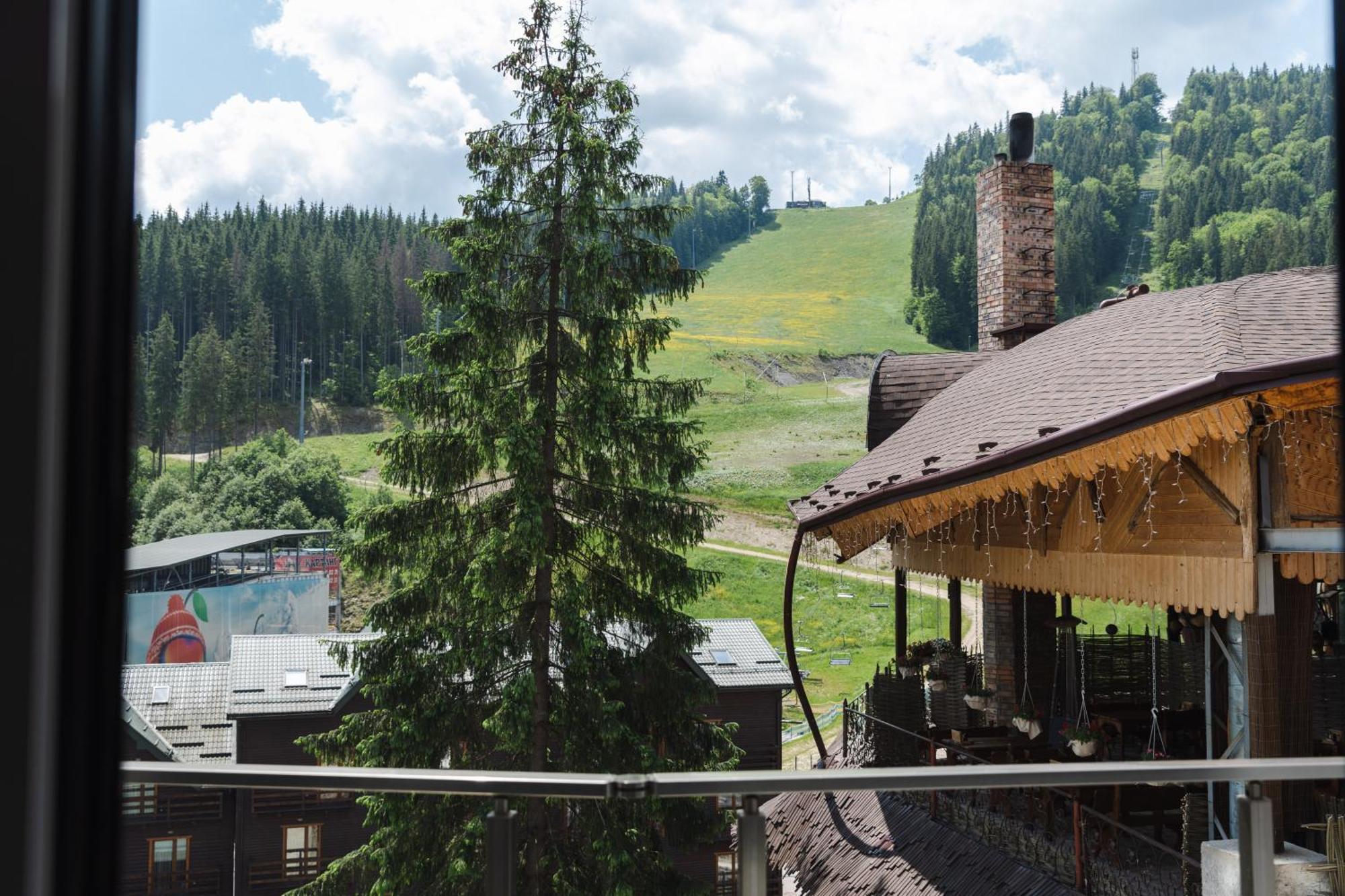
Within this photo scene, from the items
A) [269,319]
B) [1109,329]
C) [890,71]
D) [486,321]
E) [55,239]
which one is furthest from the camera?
[890,71]

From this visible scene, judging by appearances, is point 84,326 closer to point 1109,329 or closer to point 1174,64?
point 1109,329

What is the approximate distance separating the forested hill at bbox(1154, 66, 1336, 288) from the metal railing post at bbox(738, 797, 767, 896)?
51801mm

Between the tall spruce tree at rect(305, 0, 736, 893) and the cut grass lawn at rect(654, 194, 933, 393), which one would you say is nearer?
the tall spruce tree at rect(305, 0, 736, 893)

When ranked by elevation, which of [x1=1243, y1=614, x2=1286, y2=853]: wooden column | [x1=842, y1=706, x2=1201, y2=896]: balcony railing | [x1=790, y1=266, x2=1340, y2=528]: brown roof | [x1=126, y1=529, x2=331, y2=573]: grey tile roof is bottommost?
[x1=842, y1=706, x2=1201, y2=896]: balcony railing

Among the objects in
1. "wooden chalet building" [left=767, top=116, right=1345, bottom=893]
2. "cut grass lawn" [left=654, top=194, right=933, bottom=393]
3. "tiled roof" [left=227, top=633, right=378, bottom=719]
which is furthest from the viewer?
"cut grass lawn" [left=654, top=194, right=933, bottom=393]

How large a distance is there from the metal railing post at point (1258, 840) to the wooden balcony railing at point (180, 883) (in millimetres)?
4231

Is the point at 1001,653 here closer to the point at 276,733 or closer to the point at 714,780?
the point at 714,780

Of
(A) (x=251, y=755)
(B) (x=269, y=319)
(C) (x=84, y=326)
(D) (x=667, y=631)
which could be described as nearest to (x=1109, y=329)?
(D) (x=667, y=631)

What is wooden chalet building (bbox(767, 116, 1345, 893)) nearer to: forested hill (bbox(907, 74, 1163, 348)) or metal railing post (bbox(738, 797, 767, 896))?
metal railing post (bbox(738, 797, 767, 896))

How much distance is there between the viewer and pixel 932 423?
8.47m

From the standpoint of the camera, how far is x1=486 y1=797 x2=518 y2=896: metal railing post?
5.68ft

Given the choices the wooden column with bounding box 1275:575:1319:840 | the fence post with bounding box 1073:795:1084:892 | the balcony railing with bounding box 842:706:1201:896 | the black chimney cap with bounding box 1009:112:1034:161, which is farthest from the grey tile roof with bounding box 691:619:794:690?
the wooden column with bounding box 1275:575:1319:840

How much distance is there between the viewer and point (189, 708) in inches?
674

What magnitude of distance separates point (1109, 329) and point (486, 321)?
5.98m
